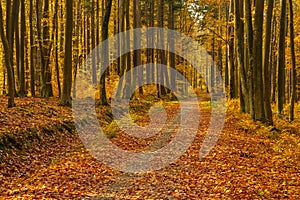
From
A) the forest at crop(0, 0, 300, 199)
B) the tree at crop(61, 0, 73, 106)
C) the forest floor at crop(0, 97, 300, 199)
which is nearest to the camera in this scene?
the forest floor at crop(0, 97, 300, 199)

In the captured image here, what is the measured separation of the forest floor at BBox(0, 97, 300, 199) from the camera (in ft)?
25.4

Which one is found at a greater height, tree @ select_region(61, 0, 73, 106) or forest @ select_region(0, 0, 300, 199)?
tree @ select_region(61, 0, 73, 106)

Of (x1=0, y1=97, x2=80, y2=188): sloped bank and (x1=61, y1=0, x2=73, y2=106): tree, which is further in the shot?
(x1=61, y1=0, x2=73, y2=106): tree

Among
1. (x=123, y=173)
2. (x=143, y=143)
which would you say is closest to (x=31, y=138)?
(x=123, y=173)

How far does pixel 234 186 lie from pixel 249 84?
10037mm

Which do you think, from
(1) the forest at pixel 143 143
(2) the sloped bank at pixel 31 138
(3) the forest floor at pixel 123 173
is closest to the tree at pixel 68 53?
(1) the forest at pixel 143 143

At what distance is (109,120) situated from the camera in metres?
18.4

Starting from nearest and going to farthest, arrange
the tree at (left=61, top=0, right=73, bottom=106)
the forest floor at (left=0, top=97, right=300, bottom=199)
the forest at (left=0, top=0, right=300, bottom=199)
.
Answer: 1. the forest floor at (left=0, top=97, right=300, bottom=199)
2. the forest at (left=0, top=0, right=300, bottom=199)
3. the tree at (left=61, top=0, right=73, bottom=106)

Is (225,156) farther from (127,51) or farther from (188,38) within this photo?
(188,38)

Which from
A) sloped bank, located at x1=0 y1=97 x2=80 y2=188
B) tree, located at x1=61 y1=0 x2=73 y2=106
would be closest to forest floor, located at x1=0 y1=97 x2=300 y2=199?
sloped bank, located at x1=0 y1=97 x2=80 y2=188

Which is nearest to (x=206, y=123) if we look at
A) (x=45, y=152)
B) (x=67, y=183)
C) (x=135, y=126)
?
(x=135, y=126)

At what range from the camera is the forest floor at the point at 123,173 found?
775 cm

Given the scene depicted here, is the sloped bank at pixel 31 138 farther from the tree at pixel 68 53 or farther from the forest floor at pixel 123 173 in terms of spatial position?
the tree at pixel 68 53

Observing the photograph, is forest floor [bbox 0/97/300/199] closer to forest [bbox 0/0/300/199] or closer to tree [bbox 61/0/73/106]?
forest [bbox 0/0/300/199]
